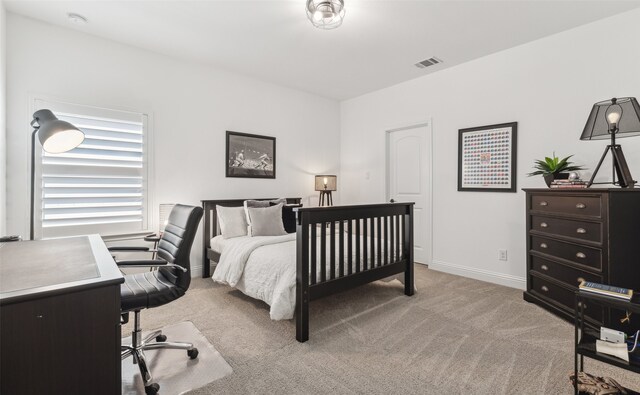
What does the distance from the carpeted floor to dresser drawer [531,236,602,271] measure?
→ 514mm

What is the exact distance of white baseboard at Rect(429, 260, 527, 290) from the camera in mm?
3250

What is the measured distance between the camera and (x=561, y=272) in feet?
8.14

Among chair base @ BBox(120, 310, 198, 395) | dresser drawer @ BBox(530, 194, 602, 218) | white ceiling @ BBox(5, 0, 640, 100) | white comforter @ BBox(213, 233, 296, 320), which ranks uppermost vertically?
white ceiling @ BBox(5, 0, 640, 100)

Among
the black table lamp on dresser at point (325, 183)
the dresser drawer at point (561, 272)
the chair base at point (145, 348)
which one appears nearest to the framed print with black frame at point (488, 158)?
the dresser drawer at point (561, 272)

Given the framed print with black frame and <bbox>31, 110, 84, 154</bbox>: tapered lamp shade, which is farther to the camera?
the framed print with black frame

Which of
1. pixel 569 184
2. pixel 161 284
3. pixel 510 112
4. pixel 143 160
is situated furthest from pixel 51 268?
pixel 510 112

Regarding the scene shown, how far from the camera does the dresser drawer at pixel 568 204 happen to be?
2.19 metres

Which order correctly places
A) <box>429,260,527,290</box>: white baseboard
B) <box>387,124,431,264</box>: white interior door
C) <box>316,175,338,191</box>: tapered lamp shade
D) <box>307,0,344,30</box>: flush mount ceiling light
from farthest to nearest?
<box>316,175,338,191</box>: tapered lamp shade → <box>387,124,431,264</box>: white interior door → <box>429,260,527,290</box>: white baseboard → <box>307,0,344,30</box>: flush mount ceiling light

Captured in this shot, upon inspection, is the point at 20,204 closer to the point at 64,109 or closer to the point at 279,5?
the point at 64,109

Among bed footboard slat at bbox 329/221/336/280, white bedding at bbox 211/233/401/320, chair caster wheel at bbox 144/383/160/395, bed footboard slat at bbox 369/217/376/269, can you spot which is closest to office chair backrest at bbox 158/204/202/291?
chair caster wheel at bbox 144/383/160/395

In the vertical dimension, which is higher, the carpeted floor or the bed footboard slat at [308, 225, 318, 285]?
the bed footboard slat at [308, 225, 318, 285]

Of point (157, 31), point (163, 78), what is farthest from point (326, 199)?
point (157, 31)

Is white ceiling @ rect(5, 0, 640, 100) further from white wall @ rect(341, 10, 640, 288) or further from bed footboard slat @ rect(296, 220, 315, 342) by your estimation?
bed footboard slat @ rect(296, 220, 315, 342)

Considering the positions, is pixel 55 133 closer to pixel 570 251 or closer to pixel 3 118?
pixel 3 118
